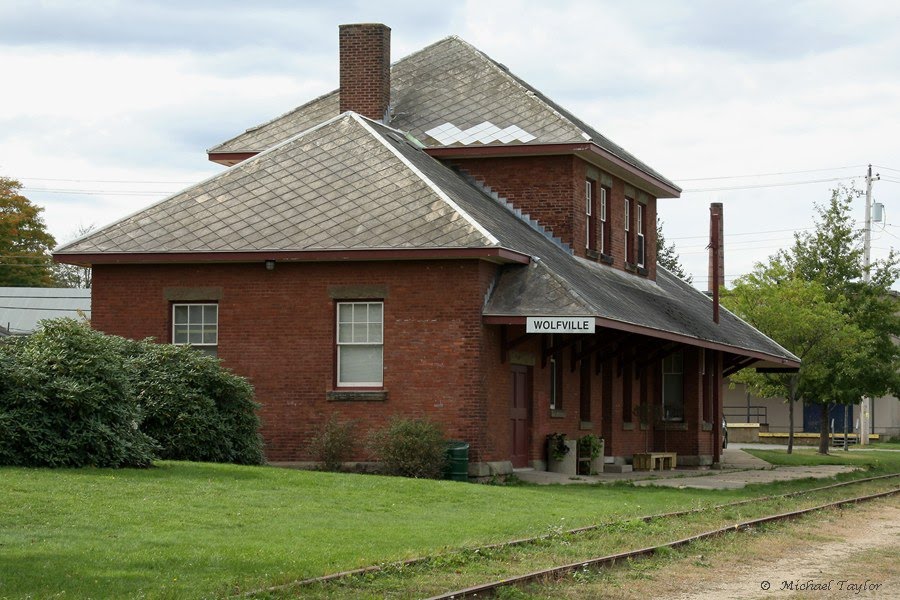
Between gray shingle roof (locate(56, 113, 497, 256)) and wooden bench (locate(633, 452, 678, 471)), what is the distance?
8.77 metres

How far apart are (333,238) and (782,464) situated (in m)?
16.2

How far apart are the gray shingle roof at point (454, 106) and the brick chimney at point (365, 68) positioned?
67 cm

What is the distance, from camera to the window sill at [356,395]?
2378 centimetres

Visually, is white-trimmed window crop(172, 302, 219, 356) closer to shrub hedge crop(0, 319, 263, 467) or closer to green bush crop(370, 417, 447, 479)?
shrub hedge crop(0, 319, 263, 467)

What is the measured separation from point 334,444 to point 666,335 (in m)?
6.72

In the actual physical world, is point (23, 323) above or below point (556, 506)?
above

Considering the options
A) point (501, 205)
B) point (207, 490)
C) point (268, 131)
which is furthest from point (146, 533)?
point (268, 131)

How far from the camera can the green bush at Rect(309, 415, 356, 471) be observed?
2328cm

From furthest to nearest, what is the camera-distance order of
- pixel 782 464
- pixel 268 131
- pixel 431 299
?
pixel 782 464
pixel 268 131
pixel 431 299

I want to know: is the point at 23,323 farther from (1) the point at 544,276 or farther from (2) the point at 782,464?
(1) the point at 544,276

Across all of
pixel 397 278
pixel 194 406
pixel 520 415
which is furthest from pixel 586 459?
pixel 194 406

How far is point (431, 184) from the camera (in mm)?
24641

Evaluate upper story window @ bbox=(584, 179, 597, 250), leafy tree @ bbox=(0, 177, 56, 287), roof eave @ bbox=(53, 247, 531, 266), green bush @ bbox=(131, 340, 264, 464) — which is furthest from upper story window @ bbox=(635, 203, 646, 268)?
leafy tree @ bbox=(0, 177, 56, 287)

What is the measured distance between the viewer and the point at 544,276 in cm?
2377
